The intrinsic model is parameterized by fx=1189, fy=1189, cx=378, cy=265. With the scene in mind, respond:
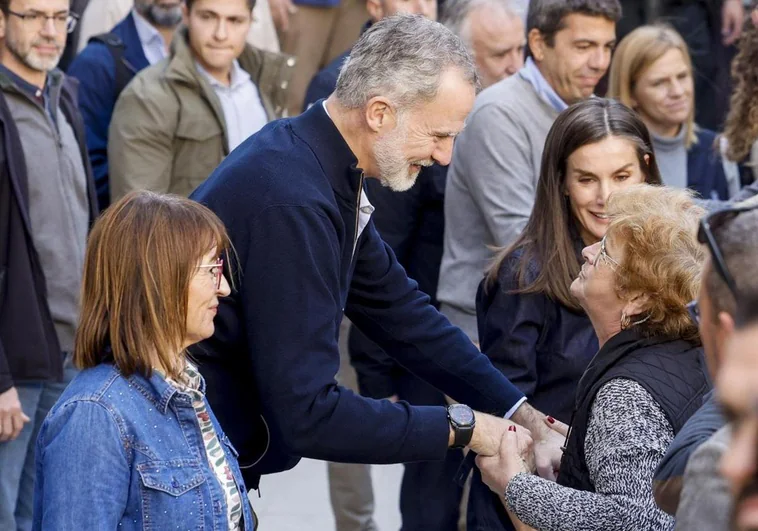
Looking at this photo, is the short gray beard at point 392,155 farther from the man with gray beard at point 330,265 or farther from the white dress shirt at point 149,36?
the white dress shirt at point 149,36

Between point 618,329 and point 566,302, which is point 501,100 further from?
point 618,329

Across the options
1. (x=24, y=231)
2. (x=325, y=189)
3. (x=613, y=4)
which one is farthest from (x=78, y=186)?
(x=613, y=4)

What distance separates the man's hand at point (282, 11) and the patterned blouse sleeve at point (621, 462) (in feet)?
15.3

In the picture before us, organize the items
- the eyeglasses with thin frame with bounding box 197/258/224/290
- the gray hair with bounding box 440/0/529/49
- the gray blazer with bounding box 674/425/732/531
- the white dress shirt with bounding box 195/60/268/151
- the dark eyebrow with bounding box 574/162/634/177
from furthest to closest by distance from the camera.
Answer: the gray hair with bounding box 440/0/529/49 → the white dress shirt with bounding box 195/60/268/151 → the dark eyebrow with bounding box 574/162/634/177 → the eyeglasses with thin frame with bounding box 197/258/224/290 → the gray blazer with bounding box 674/425/732/531

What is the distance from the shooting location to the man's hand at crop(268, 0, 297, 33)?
673 centimetres

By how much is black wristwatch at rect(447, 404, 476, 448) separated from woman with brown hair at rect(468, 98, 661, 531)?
29 cm

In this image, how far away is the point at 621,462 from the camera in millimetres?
2406

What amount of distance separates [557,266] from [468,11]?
6.89 feet

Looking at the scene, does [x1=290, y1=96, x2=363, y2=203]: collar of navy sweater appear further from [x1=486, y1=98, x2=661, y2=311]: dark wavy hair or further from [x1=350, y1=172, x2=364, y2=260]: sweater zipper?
[x1=486, y1=98, x2=661, y2=311]: dark wavy hair

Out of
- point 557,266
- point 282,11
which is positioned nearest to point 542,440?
point 557,266

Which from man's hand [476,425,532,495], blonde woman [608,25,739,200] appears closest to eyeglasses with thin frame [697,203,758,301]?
man's hand [476,425,532,495]

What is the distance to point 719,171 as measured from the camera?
5.27 m

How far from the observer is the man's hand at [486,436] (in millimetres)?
2938

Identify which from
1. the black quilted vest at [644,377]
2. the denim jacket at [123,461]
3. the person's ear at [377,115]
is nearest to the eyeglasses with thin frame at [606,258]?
the black quilted vest at [644,377]
